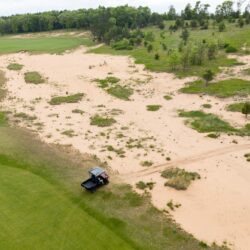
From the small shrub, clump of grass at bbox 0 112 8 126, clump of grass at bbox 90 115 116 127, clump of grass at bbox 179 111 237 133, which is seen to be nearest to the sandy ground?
clump of grass at bbox 90 115 116 127

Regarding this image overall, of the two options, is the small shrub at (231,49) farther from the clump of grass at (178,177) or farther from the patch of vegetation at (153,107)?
the clump of grass at (178,177)

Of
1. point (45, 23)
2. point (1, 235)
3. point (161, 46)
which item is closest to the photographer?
point (1, 235)

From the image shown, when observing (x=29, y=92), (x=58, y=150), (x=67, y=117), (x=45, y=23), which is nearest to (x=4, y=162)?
(x=58, y=150)

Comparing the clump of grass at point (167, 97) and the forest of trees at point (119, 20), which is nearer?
the clump of grass at point (167, 97)

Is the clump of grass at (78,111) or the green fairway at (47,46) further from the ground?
A: the green fairway at (47,46)

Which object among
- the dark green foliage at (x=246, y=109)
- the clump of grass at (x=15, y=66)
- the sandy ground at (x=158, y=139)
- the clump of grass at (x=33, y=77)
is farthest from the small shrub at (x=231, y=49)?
the clump of grass at (x=15, y=66)

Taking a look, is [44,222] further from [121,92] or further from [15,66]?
[15,66]

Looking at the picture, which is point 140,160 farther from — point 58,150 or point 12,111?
point 12,111
